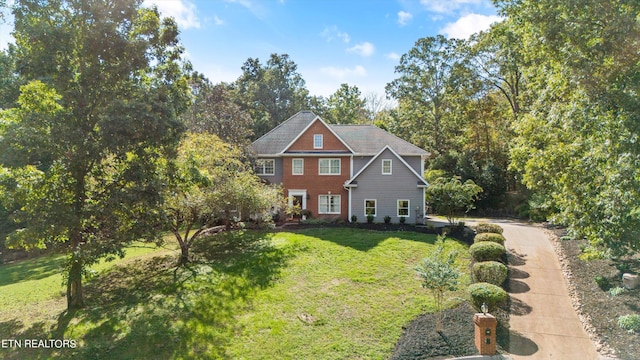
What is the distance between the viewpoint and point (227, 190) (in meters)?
17.0

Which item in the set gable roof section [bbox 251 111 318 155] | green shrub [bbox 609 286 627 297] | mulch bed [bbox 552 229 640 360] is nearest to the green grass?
mulch bed [bbox 552 229 640 360]

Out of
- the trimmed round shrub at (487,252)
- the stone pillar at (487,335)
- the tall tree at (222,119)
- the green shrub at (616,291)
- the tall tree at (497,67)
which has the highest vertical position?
the tall tree at (497,67)

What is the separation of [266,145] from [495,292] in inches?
793

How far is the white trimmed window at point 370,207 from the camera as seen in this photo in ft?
80.9

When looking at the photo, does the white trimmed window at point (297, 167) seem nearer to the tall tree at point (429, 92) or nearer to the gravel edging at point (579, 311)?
the gravel edging at point (579, 311)

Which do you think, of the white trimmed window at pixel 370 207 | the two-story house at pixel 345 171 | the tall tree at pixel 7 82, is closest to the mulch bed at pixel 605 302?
the two-story house at pixel 345 171

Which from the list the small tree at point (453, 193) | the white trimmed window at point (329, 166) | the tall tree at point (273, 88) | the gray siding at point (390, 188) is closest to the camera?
the small tree at point (453, 193)

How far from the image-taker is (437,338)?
32.7 feet

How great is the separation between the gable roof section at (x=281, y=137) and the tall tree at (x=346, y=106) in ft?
79.3

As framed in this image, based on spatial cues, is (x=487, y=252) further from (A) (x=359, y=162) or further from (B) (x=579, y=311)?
(A) (x=359, y=162)

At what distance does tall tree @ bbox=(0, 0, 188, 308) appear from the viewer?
34.4 feet

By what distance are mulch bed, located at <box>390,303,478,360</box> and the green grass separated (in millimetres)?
398

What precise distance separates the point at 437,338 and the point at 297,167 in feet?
59.1

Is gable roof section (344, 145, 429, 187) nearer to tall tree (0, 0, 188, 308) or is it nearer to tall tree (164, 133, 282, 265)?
tall tree (164, 133, 282, 265)
